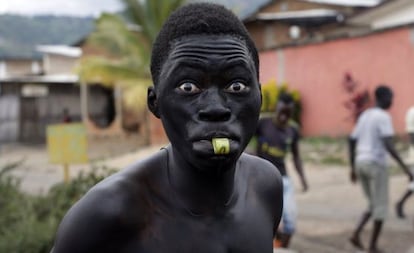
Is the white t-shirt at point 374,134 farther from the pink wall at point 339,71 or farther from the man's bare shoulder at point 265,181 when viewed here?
the pink wall at point 339,71

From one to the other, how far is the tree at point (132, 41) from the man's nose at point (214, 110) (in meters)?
16.3

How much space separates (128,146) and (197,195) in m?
19.6

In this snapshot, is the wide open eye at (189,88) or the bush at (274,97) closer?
the wide open eye at (189,88)

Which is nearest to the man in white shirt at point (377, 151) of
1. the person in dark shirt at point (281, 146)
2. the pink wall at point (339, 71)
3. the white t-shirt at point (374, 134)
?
the white t-shirt at point (374, 134)

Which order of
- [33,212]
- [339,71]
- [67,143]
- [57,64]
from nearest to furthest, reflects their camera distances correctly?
[33,212] → [67,143] → [339,71] → [57,64]

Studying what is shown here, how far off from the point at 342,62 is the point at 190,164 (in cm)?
1534

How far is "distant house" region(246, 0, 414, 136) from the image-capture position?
569 inches

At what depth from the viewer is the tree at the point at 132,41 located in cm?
1777

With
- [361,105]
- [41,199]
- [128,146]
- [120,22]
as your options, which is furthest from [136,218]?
[128,146]

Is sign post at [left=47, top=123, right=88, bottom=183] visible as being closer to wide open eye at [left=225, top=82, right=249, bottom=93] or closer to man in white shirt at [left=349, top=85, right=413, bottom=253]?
man in white shirt at [left=349, top=85, right=413, bottom=253]

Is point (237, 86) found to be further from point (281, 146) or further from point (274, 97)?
point (274, 97)

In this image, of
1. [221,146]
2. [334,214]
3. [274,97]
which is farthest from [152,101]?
[274,97]

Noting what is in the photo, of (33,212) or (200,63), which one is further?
(33,212)

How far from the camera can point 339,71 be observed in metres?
16.5
